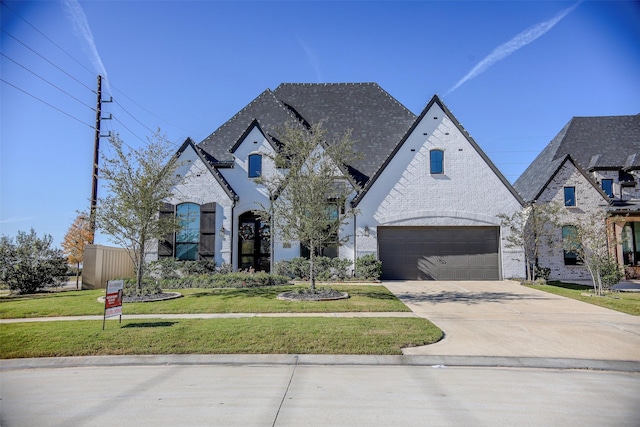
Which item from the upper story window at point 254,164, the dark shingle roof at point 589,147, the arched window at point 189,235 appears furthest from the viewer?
the dark shingle roof at point 589,147

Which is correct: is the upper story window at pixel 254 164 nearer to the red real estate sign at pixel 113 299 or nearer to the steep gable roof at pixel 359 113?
the steep gable roof at pixel 359 113

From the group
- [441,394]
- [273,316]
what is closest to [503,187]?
[273,316]

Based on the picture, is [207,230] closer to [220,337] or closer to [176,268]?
[176,268]

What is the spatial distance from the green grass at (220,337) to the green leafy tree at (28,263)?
8178 millimetres

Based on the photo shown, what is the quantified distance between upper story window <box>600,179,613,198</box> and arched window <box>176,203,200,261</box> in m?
23.0

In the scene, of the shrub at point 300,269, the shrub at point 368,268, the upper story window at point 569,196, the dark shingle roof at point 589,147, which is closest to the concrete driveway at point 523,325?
the shrub at point 368,268

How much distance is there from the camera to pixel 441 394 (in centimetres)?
537

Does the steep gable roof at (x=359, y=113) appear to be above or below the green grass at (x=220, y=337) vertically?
above

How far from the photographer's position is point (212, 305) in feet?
38.7

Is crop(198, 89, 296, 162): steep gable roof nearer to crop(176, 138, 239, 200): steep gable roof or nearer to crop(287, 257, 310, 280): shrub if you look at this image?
crop(176, 138, 239, 200): steep gable roof

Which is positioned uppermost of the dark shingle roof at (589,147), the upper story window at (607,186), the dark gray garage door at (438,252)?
the dark shingle roof at (589,147)

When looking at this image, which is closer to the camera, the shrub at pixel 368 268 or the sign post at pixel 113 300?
the sign post at pixel 113 300

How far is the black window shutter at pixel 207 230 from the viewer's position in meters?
19.5

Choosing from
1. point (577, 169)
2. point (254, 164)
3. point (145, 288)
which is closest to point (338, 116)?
point (254, 164)
